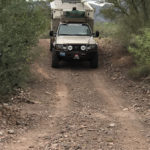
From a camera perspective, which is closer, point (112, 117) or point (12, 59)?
point (12, 59)

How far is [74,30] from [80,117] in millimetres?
8893

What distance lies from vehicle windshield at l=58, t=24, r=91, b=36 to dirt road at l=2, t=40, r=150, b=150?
2725mm

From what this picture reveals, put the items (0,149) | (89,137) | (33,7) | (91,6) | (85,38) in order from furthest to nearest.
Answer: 1. (91,6)
2. (85,38)
3. (33,7)
4. (89,137)
5. (0,149)

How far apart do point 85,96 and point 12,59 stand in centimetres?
383

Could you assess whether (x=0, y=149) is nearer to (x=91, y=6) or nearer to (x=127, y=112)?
(x=127, y=112)

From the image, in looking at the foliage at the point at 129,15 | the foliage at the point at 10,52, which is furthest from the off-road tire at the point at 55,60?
the foliage at the point at 10,52

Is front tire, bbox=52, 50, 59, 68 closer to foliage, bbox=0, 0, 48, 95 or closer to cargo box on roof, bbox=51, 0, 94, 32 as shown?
cargo box on roof, bbox=51, 0, 94, 32

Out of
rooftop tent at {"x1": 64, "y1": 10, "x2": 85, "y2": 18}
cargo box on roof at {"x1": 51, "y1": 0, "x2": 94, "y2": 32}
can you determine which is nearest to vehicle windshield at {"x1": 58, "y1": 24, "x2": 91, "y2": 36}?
cargo box on roof at {"x1": 51, "y1": 0, "x2": 94, "y2": 32}

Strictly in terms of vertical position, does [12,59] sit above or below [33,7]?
below

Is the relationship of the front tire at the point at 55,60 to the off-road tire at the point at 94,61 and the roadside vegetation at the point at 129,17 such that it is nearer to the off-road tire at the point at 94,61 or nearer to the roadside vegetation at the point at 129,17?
the off-road tire at the point at 94,61

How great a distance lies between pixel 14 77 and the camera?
6.90 m

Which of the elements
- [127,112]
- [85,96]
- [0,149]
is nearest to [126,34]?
[85,96]

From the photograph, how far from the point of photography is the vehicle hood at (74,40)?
14516 mm

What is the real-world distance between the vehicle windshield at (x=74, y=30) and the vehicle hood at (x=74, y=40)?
1.24 feet
